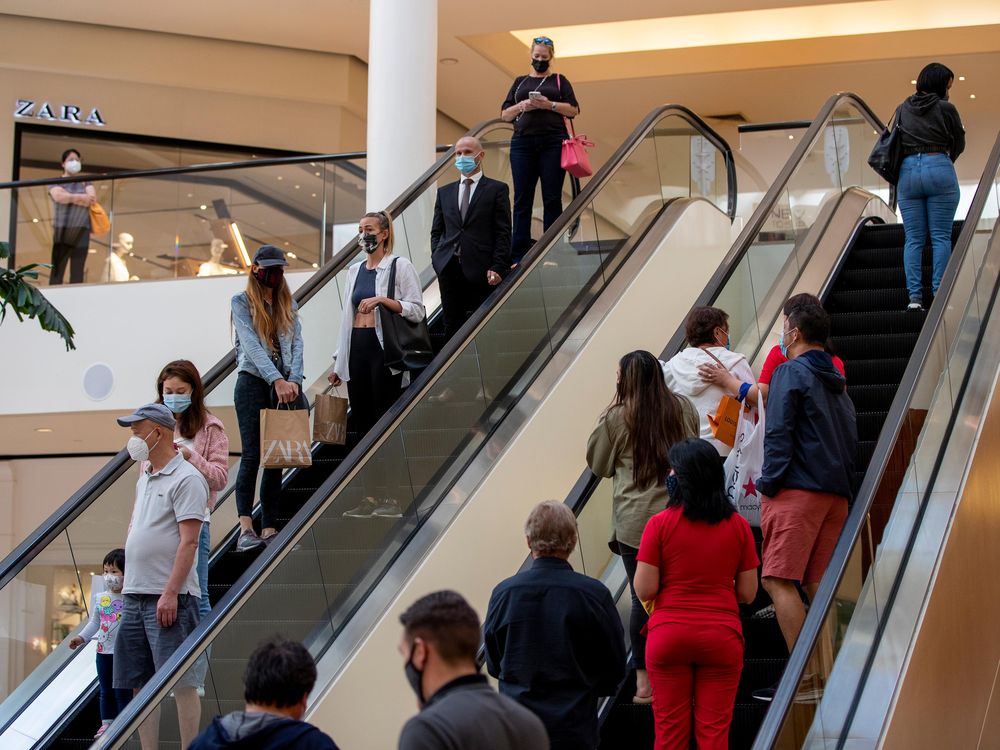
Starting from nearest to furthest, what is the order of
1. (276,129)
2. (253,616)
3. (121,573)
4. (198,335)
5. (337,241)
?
(253,616)
(121,573)
(198,335)
(337,241)
(276,129)

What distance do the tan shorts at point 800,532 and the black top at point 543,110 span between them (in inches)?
184

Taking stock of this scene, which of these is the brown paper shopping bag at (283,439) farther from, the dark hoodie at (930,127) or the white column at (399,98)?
the white column at (399,98)

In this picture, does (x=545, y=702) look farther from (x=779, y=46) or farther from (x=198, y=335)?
(x=779, y=46)

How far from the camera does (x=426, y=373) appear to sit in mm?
7375

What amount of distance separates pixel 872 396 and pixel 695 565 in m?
3.54

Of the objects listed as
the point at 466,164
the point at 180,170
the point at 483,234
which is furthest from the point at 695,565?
the point at 180,170

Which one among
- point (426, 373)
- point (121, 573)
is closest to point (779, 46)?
point (426, 373)

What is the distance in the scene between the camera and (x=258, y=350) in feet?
23.4

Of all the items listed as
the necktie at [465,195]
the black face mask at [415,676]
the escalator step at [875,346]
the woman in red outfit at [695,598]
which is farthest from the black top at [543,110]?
the black face mask at [415,676]

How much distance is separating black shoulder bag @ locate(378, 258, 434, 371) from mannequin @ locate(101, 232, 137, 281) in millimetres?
5944

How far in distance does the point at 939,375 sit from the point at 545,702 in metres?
3.18

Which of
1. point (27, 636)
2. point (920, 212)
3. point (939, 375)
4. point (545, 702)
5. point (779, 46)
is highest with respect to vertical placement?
point (779, 46)

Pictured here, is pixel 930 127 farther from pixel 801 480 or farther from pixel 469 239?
pixel 801 480

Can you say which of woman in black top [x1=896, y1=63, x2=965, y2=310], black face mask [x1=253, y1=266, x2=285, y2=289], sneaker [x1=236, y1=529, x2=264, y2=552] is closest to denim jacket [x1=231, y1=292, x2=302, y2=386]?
black face mask [x1=253, y1=266, x2=285, y2=289]
